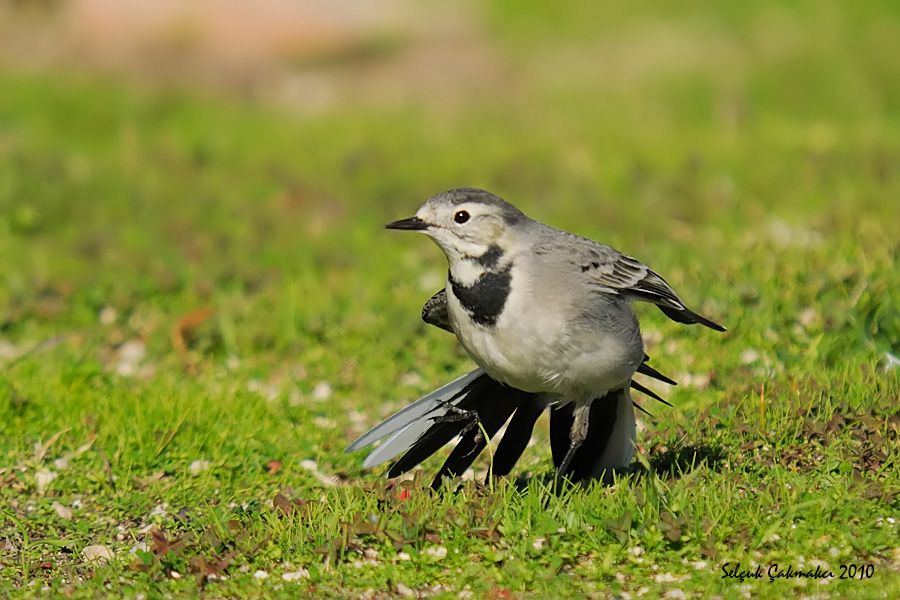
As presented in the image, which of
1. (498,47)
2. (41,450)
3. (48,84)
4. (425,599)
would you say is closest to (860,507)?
(425,599)

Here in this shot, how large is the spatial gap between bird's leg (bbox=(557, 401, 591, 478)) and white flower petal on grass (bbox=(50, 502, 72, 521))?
7.64 feet

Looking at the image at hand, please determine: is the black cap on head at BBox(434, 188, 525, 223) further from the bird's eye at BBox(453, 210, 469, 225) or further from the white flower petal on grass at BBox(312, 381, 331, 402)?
the white flower petal on grass at BBox(312, 381, 331, 402)

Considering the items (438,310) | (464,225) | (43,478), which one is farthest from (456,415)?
(43,478)

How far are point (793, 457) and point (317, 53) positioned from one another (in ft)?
37.8

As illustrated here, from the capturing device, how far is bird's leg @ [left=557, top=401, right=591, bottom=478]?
19.8 feet

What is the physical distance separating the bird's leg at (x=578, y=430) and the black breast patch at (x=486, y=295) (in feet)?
2.43

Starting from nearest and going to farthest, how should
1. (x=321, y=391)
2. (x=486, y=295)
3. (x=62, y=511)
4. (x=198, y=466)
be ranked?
(x=486, y=295) → (x=62, y=511) → (x=198, y=466) → (x=321, y=391)

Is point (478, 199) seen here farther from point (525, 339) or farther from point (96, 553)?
point (96, 553)

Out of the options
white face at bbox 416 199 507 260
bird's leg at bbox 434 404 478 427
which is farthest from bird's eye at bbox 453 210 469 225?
bird's leg at bbox 434 404 478 427

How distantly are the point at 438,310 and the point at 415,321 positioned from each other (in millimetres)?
2445

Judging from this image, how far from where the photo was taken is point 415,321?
341 inches

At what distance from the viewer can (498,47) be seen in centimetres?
1688

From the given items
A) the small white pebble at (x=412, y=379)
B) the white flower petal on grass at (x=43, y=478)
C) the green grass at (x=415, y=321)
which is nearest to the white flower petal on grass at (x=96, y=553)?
the green grass at (x=415, y=321)

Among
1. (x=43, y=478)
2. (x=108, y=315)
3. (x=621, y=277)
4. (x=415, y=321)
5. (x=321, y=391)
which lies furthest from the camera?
(x=108, y=315)
